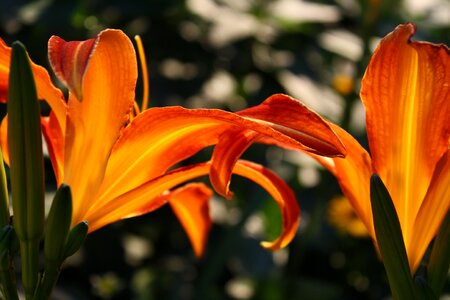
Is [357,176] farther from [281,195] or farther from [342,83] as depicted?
[342,83]

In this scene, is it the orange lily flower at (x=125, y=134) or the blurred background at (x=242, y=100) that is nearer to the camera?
the orange lily flower at (x=125, y=134)

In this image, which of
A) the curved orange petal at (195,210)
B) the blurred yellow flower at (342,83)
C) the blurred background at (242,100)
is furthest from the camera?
the blurred yellow flower at (342,83)

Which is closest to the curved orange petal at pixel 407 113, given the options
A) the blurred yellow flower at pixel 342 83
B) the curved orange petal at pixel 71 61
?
the curved orange petal at pixel 71 61

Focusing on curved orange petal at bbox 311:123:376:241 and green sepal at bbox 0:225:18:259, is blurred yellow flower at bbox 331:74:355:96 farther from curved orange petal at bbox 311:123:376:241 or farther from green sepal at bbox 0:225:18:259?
green sepal at bbox 0:225:18:259

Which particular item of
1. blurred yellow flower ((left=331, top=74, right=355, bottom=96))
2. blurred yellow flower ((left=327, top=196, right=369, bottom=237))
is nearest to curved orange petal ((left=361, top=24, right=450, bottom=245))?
blurred yellow flower ((left=331, top=74, right=355, bottom=96))

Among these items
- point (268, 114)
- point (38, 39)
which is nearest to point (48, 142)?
point (268, 114)

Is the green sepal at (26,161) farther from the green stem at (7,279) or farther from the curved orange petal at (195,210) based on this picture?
the curved orange petal at (195,210)

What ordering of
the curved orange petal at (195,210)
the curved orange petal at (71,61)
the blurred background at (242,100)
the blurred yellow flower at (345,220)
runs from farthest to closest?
1. the blurred yellow flower at (345,220)
2. the blurred background at (242,100)
3. the curved orange petal at (195,210)
4. the curved orange petal at (71,61)

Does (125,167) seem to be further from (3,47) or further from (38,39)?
(38,39)

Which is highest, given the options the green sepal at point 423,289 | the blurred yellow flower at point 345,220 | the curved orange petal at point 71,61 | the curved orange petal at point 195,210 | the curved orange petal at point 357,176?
the curved orange petal at point 71,61

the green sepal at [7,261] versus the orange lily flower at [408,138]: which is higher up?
the orange lily flower at [408,138]
